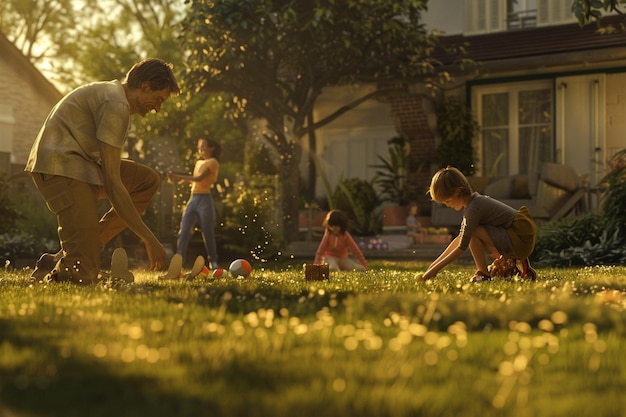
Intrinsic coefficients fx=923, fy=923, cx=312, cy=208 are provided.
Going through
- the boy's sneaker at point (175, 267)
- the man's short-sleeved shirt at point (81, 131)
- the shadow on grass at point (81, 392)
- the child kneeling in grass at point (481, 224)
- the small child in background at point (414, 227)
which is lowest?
the small child in background at point (414, 227)

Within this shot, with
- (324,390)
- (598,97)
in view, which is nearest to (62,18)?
(598,97)

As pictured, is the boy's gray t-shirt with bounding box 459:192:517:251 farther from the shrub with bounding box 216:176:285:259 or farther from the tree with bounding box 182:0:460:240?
the tree with bounding box 182:0:460:240

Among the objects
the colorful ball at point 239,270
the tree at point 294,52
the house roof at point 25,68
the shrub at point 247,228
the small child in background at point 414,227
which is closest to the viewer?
the colorful ball at point 239,270

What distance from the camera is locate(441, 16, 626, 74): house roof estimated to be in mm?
18719

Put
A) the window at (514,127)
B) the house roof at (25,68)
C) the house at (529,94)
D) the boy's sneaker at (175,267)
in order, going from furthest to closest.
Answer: the house roof at (25,68) → the window at (514,127) → the house at (529,94) → the boy's sneaker at (175,267)

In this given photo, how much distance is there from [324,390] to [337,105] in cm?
2085

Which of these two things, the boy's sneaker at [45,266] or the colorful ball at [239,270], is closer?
the boy's sneaker at [45,266]

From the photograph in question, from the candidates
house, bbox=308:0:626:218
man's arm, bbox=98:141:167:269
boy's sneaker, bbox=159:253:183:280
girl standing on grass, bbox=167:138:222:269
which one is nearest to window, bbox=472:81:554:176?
house, bbox=308:0:626:218

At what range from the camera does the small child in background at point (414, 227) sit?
18.4 metres

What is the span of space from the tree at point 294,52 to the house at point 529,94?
5.32ft

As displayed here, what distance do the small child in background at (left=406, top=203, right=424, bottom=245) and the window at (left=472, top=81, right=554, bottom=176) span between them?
2314 millimetres

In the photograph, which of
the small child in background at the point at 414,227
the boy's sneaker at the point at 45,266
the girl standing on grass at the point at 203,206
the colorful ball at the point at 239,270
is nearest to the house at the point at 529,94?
the small child in background at the point at 414,227

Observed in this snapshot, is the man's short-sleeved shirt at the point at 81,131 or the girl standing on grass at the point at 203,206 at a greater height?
the man's short-sleeved shirt at the point at 81,131

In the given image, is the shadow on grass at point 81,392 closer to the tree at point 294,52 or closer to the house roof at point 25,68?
the tree at point 294,52
